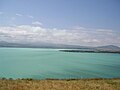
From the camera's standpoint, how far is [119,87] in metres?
21.1

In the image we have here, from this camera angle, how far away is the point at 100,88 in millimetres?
20375

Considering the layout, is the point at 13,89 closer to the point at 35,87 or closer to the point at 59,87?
the point at 35,87

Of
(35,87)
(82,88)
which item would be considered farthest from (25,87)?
(82,88)

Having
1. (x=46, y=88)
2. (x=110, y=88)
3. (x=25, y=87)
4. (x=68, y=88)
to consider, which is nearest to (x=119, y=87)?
(x=110, y=88)

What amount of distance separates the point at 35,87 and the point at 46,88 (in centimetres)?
113

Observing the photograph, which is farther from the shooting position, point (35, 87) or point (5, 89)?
point (35, 87)

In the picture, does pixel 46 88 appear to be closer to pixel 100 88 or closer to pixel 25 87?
pixel 25 87

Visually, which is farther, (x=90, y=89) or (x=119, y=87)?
(x=119, y=87)

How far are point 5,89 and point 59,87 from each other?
5.15 meters

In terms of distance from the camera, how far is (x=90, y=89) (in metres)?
19.8

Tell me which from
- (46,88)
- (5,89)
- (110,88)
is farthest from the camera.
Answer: (110,88)

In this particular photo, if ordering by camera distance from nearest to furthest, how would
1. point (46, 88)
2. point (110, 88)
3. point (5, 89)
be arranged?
point (5, 89) < point (46, 88) < point (110, 88)

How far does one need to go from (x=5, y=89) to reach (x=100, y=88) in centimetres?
925

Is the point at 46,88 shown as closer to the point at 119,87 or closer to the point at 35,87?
the point at 35,87
